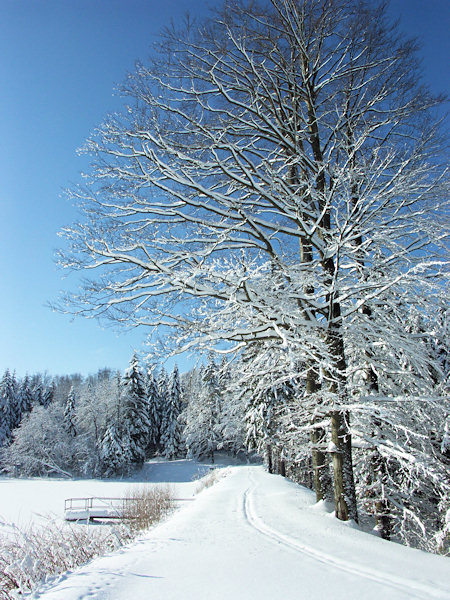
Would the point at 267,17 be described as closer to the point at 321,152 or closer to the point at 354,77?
the point at 354,77

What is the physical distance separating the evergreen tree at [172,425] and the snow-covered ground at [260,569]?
56609mm

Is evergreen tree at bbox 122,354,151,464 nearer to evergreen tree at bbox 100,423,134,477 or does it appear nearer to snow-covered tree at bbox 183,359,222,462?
evergreen tree at bbox 100,423,134,477

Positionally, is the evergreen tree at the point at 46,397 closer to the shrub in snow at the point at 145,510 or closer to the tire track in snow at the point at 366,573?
the shrub in snow at the point at 145,510

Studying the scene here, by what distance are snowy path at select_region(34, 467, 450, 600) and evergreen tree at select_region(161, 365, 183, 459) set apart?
56604 millimetres

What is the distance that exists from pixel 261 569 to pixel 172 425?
6224 centimetres

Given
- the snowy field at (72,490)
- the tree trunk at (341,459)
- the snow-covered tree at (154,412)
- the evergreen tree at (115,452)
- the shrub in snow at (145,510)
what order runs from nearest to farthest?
1. the tree trunk at (341,459)
2. the shrub in snow at (145,510)
3. the snowy field at (72,490)
4. the evergreen tree at (115,452)
5. the snow-covered tree at (154,412)

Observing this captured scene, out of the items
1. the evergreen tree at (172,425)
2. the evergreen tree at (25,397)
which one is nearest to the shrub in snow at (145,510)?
the evergreen tree at (172,425)

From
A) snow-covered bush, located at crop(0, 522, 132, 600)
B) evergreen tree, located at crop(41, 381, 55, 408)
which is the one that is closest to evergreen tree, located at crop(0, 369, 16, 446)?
evergreen tree, located at crop(41, 381, 55, 408)

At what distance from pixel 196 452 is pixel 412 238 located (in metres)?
56.7

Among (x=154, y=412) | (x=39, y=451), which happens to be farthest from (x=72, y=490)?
(x=154, y=412)

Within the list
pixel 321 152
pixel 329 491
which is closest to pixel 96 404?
pixel 329 491

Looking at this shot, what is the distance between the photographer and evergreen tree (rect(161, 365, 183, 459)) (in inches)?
2413

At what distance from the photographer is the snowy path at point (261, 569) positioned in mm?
2902

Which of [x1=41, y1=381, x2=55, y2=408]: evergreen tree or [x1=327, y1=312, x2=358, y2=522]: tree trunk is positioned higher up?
[x1=41, y1=381, x2=55, y2=408]: evergreen tree
